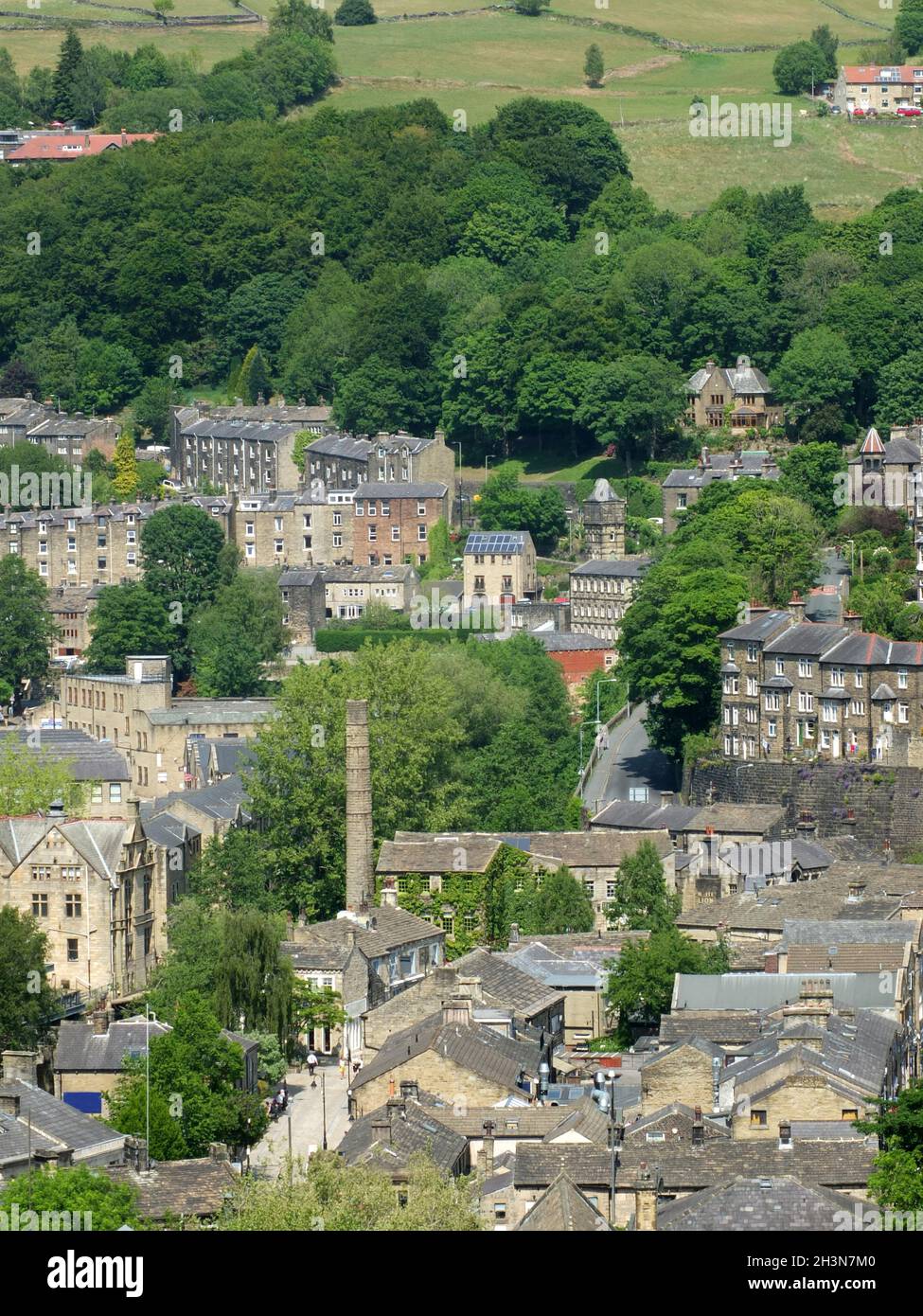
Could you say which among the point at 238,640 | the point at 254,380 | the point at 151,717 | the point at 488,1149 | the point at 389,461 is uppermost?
the point at 254,380

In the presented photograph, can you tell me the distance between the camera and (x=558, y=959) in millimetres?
63125

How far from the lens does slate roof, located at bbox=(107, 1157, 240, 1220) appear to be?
120ft

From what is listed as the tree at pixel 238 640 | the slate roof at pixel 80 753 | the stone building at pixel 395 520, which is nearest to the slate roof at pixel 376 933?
the slate roof at pixel 80 753

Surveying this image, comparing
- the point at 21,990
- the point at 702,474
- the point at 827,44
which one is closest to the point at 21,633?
the point at 702,474

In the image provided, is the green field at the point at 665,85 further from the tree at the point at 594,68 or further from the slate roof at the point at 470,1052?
the slate roof at the point at 470,1052

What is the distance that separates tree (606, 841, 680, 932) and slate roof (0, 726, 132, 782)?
24.6 metres

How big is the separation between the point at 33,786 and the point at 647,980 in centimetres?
2897

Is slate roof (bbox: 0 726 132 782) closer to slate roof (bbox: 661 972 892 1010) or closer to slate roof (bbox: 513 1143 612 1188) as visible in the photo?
slate roof (bbox: 661 972 892 1010)

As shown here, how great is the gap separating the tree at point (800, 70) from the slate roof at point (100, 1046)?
449 ft

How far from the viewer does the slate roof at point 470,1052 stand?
50250mm

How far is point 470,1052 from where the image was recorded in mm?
51094

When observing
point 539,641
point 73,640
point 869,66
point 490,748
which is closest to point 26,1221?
point 490,748

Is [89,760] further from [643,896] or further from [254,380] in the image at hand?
[254,380]

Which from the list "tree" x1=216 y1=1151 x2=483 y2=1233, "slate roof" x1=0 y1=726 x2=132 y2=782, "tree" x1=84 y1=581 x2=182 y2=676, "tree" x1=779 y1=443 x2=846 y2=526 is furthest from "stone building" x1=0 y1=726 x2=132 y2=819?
"tree" x1=216 y1=1151 x2=483 y2=1233
